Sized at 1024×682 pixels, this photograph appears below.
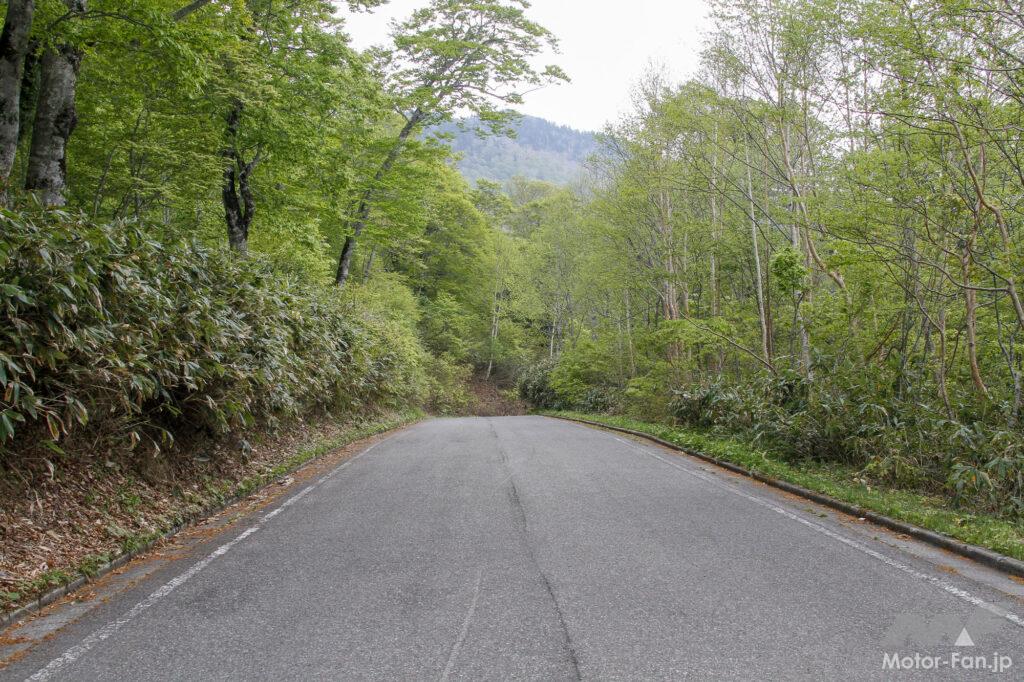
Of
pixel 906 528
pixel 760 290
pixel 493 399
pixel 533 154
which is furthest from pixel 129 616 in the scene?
Result: pixel 533 154

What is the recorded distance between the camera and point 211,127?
11852 millimetres

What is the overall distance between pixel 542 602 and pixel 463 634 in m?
0.67

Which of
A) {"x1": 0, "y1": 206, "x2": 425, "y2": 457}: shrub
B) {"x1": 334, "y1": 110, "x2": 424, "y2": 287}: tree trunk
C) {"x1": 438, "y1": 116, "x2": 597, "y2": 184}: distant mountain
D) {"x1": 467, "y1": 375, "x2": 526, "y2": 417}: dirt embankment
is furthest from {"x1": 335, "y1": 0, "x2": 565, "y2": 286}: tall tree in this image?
{"x1": 438, "y1": 116, "x2": 597, "y2": 184}: distant mountain

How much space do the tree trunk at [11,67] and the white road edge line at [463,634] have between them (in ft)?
22.6

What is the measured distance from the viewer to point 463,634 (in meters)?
3.52

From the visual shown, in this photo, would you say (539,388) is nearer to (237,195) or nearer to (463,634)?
(237,195)

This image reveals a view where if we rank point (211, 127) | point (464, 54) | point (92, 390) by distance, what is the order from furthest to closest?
point (464, 54), point (211, 127), point (92, 390)

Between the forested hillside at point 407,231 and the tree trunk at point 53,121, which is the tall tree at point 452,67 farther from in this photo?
the tree trunk at point 53,121

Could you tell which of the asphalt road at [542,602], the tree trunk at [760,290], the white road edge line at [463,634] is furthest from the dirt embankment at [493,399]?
the white road edge line at [463,634]

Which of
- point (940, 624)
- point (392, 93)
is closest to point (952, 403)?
point (940, 624)

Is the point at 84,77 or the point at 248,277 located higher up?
the point at 84,77

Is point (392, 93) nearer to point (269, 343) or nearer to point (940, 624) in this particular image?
point (269, 343)

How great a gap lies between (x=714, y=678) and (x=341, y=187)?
14.1 metres

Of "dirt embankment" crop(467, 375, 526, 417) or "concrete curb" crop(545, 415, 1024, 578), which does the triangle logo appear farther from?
"dirt embankment" crop(467, 375, 526, 417)
